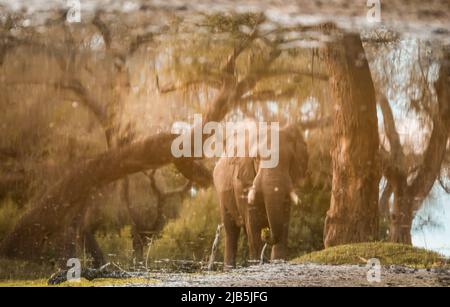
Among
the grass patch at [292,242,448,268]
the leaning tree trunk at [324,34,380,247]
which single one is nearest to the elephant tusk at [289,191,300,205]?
the leaning tree trunk at [324,34,380,247]

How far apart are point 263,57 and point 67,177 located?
1.45 meters

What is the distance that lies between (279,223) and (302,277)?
0.37 metres

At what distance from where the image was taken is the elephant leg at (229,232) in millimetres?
5789

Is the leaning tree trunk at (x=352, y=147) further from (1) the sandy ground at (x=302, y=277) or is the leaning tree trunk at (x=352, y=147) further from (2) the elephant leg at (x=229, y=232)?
(2) the elephant leg at (x=229, y=232)

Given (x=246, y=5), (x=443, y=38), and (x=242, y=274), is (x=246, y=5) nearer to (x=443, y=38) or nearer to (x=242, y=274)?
(x=443, y=38)

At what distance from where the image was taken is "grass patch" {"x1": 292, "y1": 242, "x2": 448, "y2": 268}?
18.8 feet

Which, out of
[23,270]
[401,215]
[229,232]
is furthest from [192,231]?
[401,215]

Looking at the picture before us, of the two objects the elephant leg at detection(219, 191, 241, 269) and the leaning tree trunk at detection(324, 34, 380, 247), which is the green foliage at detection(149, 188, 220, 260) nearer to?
the elephant leg at detection(219, 191, 241, 269)

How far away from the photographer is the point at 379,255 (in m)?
5.71

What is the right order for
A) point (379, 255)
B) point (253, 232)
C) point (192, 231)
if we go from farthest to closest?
point (253, 232) → point (192, 231) → point (379, 255)

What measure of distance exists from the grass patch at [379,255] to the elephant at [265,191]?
9.7 inches

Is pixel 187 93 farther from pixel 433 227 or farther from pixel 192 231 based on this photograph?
pixel 433 227

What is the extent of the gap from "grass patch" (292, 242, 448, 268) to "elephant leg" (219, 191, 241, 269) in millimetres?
382

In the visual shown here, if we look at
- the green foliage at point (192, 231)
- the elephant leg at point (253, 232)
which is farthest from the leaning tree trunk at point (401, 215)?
the green foliage at point (192, 231)
